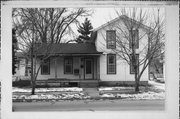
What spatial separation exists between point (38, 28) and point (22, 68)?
29.3ft

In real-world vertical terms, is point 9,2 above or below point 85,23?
below

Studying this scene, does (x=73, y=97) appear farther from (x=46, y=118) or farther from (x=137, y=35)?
(x=46, y=118)

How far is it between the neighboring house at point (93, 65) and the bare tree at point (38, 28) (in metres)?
1.00

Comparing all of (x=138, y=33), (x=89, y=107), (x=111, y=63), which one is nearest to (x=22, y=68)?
(x=111, y=63)

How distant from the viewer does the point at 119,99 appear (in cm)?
987

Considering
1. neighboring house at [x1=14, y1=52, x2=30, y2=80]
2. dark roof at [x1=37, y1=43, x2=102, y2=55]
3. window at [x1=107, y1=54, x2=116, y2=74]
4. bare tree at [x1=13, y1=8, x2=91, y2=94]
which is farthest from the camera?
neighboring house at [x1=14, y1=52, x2=30, y2=80]

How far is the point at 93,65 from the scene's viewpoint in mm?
15547

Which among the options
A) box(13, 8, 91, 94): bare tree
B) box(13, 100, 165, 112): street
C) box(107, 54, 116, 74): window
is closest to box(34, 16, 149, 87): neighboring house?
Answer: box(107, 54, 116, 74): window

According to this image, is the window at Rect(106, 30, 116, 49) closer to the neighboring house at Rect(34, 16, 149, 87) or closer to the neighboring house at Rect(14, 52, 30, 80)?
the neighboring house at Rect(34, 16, 149, 87)

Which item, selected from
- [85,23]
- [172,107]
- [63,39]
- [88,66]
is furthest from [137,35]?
[85,23]

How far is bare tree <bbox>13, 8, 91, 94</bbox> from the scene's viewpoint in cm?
1066

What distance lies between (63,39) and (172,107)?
58.2 feet

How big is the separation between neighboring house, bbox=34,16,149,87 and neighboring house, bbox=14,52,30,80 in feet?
5.80

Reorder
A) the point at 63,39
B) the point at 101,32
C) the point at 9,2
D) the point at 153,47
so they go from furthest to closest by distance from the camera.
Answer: the point at 63,39 < the point at 101,32 < the point at 153,47 < the point at 9,2
